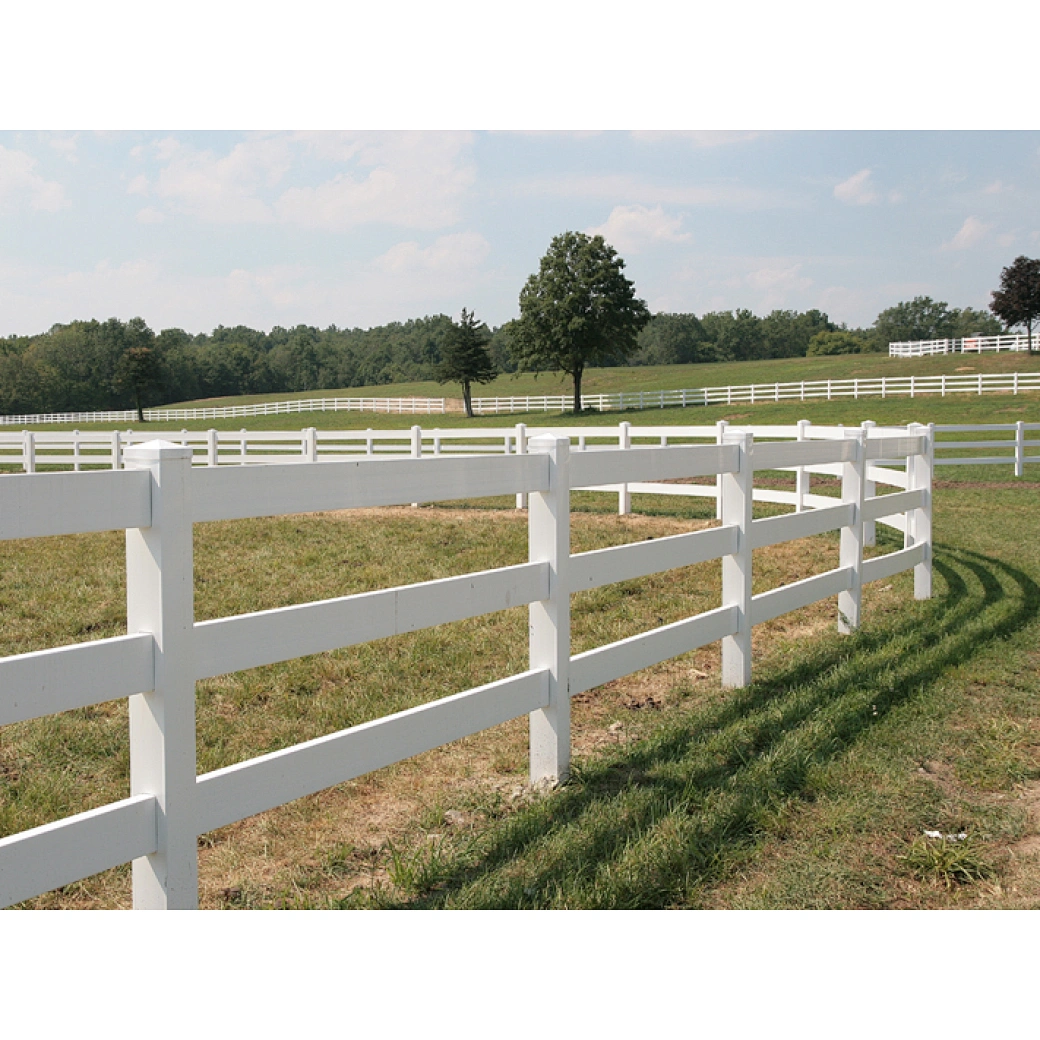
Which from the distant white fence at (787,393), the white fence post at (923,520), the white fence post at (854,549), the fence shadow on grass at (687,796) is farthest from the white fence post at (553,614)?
the distant white fence at (787,393)

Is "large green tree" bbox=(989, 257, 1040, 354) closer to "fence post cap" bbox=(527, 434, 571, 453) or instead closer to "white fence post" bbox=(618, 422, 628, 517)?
"white fence post" bbox=(618, 422, 628, 517)

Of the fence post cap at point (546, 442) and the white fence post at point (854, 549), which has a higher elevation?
the fence post cap at point (546, 442)

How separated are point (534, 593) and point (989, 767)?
7.63 feet

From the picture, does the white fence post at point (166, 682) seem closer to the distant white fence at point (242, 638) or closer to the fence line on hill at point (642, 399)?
the distant white fence at point (242, 638)

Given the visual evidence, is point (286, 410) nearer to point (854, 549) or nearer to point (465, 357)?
point (465, 357)

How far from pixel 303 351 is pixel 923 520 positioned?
110691 millimetres

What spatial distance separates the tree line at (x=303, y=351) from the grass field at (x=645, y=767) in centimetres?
7217

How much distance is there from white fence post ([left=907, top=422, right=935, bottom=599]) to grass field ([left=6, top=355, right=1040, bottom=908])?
158 mm

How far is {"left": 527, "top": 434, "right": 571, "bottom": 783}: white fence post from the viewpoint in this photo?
167 inches

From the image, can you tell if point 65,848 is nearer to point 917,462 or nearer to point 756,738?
point 756,738

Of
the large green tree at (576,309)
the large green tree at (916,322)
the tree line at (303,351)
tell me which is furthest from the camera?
the large green tree at (916,322)

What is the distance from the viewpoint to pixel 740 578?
19.0 ft

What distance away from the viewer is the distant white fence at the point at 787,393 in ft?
137

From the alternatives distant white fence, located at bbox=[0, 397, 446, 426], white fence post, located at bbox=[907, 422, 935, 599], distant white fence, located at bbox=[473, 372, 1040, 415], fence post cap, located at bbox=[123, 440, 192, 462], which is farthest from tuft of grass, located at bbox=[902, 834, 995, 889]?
distant white fence, located at bbox=[0, 397, 446, 426]
